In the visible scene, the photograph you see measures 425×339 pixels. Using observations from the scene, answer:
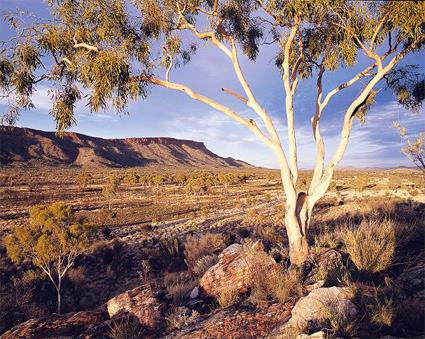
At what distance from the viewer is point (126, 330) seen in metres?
5.14

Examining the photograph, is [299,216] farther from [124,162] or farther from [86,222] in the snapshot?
[124,162]

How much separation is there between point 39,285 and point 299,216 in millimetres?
11539

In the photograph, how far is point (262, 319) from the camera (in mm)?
4551

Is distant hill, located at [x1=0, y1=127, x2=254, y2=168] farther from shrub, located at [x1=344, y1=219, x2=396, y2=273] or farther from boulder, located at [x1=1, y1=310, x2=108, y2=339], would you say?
shrub, located at [x1=344, y1=219, x2=396, y2=273]

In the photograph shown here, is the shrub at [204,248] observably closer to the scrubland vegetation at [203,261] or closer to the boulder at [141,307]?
the scrubland vegetation at [203,261]

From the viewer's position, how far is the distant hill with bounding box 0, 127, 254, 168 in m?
108

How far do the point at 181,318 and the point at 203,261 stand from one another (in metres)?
4.09

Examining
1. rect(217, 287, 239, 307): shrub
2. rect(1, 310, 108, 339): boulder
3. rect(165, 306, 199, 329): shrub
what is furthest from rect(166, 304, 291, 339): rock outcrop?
rect(1, 310, 108, 339): boulder

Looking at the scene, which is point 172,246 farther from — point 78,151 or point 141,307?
point 78,151

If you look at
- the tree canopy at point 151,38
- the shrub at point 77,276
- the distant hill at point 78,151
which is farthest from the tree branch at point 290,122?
the distant hill at point 78,151

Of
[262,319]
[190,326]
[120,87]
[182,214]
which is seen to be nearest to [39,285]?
[120,87]

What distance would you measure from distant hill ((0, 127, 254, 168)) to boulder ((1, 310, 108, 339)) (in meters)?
84.6

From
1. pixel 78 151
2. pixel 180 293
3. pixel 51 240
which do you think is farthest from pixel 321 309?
pixel 78 151

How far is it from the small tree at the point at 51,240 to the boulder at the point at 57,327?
8435 mm
